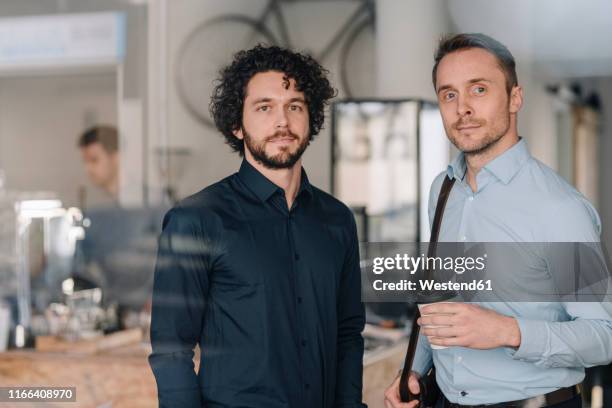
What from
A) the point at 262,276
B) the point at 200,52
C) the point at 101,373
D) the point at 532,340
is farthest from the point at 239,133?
the point at 200,52

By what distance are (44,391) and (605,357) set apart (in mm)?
1694

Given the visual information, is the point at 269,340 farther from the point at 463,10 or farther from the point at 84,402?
the point at 463,10

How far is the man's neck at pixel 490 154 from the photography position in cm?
166

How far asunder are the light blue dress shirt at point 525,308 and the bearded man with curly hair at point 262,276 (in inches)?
8.6

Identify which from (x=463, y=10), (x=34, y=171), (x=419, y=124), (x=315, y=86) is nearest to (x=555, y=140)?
(x=419, y=124)

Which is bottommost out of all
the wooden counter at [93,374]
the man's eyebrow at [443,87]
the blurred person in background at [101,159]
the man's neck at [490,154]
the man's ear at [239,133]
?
the wooden counter at [93,374]

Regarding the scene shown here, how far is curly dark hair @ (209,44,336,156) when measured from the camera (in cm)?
172

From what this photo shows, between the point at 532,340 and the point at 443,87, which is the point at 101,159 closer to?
the point at 443,87

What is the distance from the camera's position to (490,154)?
5.44 ft

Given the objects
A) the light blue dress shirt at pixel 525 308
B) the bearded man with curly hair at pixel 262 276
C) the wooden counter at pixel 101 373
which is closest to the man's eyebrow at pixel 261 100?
the bearded man with curly hair at pixel 262 276

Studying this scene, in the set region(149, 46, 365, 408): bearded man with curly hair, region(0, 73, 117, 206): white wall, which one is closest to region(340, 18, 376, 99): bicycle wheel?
region(0, 73, 117, 206): white wall

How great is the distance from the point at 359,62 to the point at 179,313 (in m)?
4.76

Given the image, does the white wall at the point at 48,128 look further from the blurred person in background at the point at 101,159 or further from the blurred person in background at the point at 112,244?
the blurred person in background at the point at 101,159

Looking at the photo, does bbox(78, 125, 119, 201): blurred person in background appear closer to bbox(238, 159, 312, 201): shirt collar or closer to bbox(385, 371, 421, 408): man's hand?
bbox(238, 159, 312, 201): shirt collar
